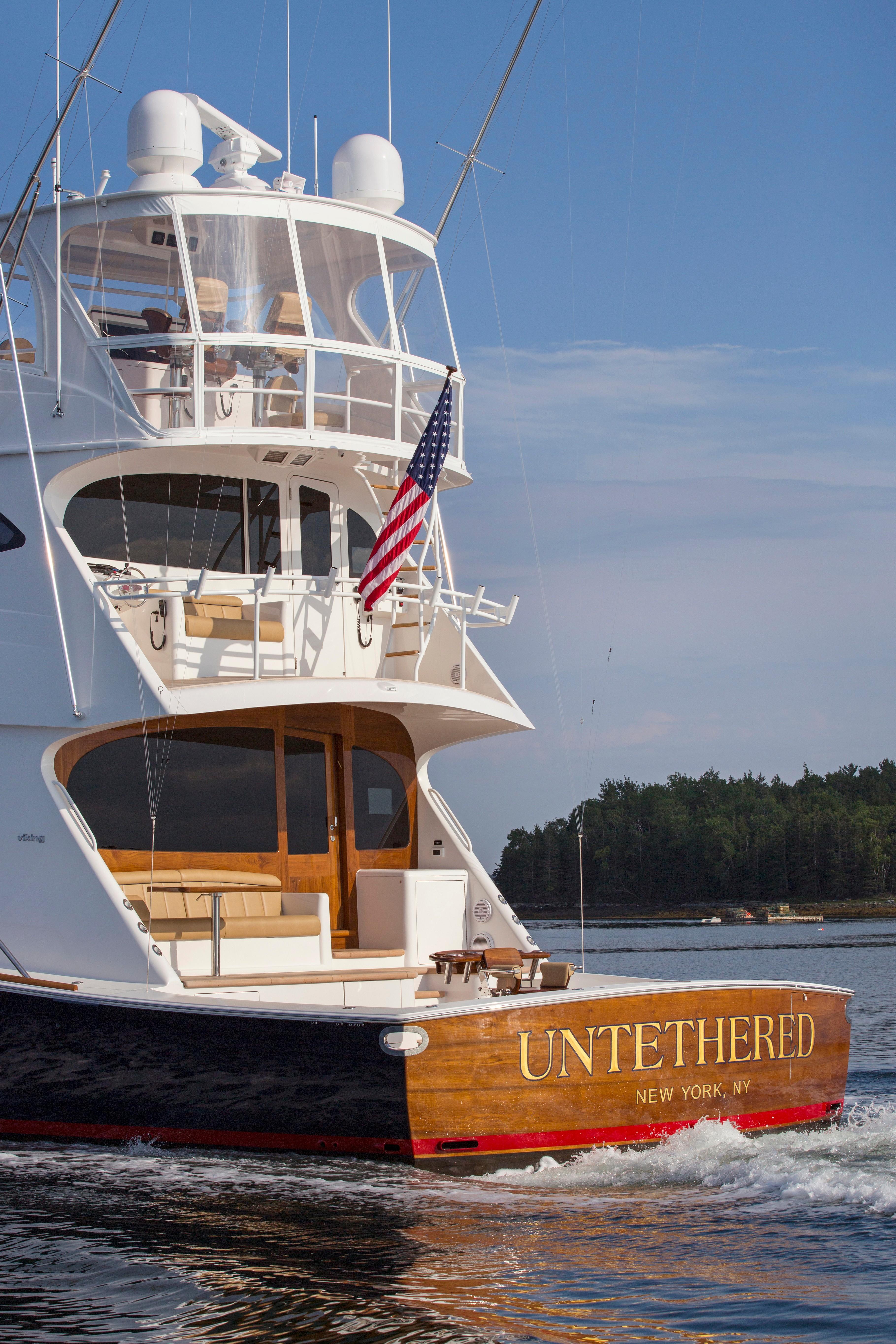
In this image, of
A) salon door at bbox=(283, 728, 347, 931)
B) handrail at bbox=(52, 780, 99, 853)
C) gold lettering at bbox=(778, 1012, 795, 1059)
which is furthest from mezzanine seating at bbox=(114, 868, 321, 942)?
gold lettering at bbox=(778, 1012, 795, 1059)

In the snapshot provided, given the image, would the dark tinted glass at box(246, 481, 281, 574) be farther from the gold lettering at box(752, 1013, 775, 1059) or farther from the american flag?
the gold lettering at box(752, 1013, 775, 1059)

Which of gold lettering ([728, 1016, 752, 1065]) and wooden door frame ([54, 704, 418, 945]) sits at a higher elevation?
wooden door frame ([54, 704, 418, 945])

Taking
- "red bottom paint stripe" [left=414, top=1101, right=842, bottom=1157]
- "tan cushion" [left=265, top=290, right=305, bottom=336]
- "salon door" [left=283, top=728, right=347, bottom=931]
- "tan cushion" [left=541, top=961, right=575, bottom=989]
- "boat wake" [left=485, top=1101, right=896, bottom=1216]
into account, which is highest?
"tan cushion" [left=265, top=290, right=305, bottom=336]

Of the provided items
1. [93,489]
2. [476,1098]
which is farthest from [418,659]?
[476,1098]

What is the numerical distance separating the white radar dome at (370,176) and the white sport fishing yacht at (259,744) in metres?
0.03

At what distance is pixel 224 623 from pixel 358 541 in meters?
2.17

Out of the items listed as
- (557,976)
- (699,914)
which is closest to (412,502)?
(557,976)

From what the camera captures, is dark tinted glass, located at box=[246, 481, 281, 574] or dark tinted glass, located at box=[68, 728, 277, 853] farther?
dark tinted glass, located at box=[246, 481, 281, 574]

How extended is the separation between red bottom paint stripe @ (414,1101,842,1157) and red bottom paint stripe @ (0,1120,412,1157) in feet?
0.85

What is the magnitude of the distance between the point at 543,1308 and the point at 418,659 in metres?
5.58

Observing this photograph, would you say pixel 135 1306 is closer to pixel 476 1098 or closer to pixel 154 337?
pixel 476 1098

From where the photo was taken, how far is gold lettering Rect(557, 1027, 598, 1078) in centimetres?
877

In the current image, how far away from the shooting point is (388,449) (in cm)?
1127

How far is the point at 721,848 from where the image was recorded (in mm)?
120625
